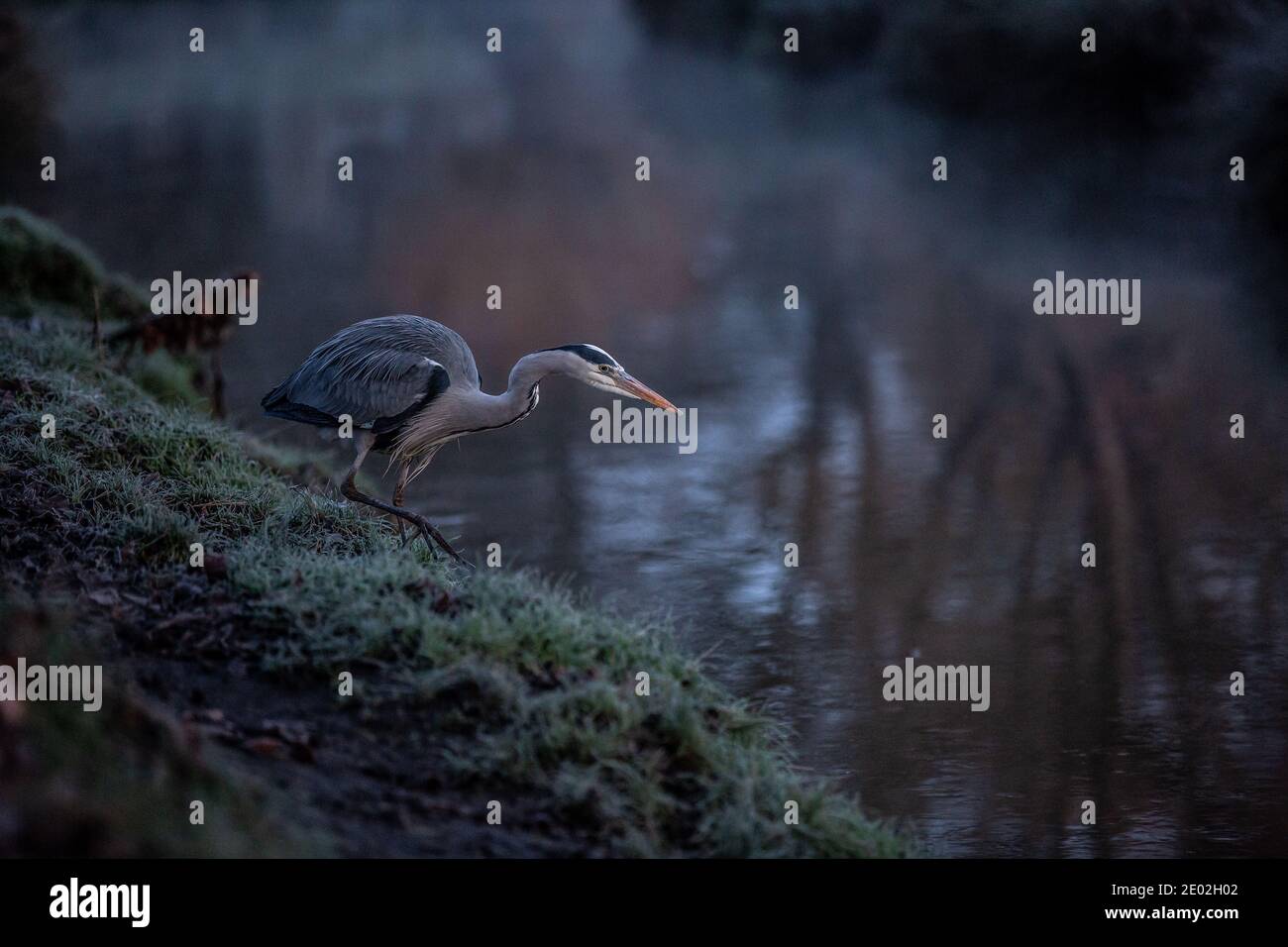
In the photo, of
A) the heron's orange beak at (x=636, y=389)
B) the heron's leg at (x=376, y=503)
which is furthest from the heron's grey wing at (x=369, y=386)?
the heron's orange beak at (x=636, y=389)

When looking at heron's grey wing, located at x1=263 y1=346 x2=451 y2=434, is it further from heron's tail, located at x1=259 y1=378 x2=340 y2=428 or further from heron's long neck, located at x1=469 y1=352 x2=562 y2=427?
heron's long neck, located at x1=469 y1=352 x2=562 y2=427

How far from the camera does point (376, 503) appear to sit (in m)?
7.84

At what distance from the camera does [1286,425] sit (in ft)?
44.0

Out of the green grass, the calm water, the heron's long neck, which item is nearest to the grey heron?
the heron's long neck

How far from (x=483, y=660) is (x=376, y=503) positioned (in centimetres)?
142

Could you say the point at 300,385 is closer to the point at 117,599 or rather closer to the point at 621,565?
the point at 117,599

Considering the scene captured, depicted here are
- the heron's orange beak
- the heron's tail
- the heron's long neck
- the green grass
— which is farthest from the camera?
the heron's tail

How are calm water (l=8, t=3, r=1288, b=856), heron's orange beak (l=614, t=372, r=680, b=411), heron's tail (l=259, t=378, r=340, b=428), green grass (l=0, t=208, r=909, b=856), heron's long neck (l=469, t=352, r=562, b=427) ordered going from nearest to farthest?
green grass (l=0, t=208, r=909, b=856)
heron's long neck (l=469, t=352, r=562, b=427)
heron's orange beak (l=614, t=372, r=680, b=411)
heron's tail (l=259, t=378, r=340, b=428)
calm water (l=8, t=3, r=1288, b=856)

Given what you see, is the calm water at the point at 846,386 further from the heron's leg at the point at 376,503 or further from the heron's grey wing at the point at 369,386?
the heron's grey wing at the point at 369,386

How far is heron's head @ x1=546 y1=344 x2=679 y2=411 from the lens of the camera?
7.86m

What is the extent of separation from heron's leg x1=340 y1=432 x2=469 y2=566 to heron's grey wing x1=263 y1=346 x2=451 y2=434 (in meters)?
0.10

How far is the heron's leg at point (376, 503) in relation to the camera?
7844mm

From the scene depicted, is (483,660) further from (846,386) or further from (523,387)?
(846,386)
